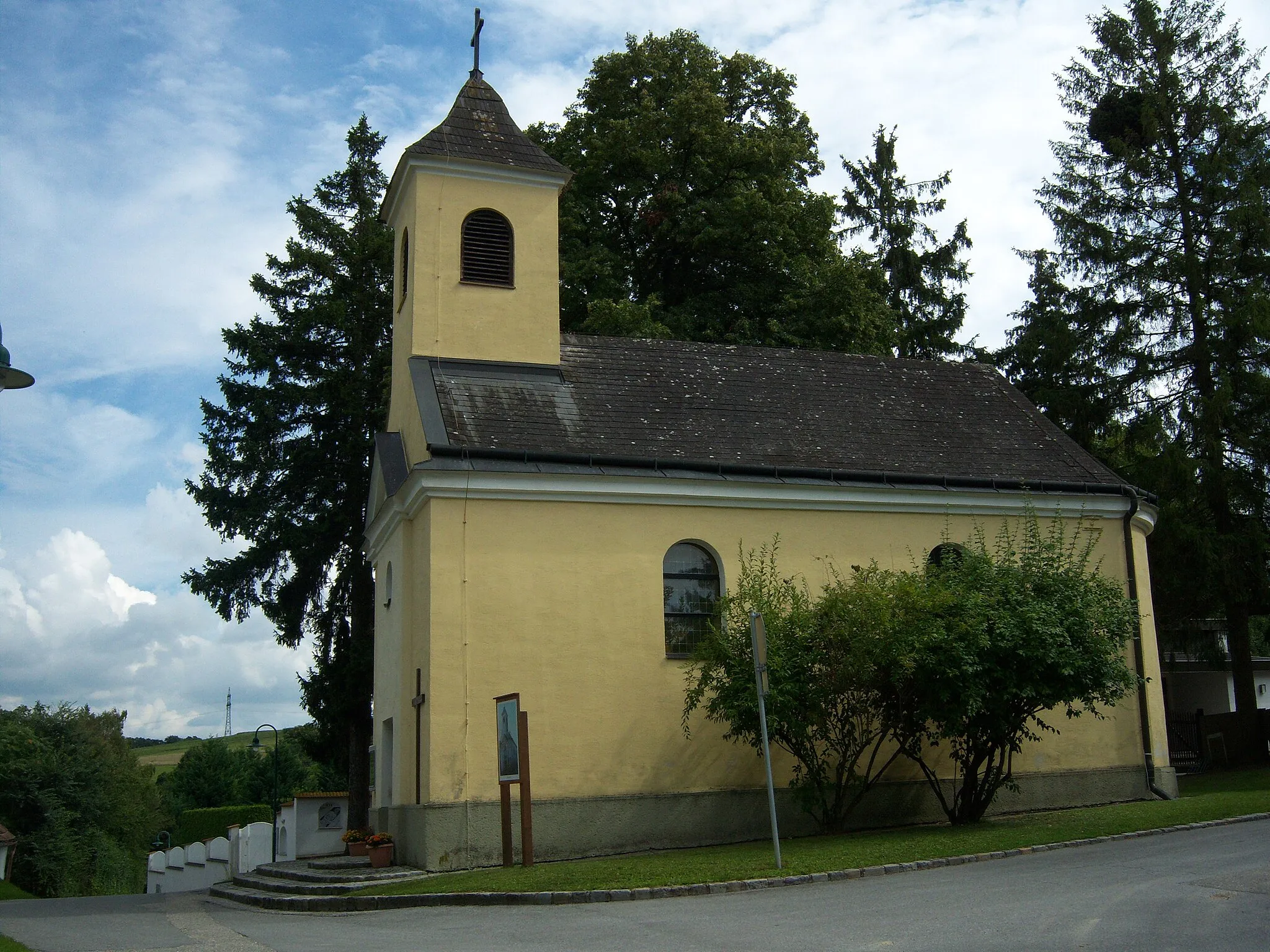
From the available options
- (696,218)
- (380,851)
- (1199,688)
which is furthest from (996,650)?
(1199,688)

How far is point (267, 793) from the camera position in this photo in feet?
258

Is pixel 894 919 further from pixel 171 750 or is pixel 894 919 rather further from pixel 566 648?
pixel 171 750

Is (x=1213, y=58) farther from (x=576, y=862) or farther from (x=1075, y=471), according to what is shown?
(x=576, y=862)

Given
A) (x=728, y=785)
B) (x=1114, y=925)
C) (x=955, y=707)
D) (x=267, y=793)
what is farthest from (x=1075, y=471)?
(x=267, y=793)

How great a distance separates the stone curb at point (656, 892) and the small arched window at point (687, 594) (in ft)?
20.1

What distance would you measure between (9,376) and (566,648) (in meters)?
10.2

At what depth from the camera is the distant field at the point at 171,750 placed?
4660 inches

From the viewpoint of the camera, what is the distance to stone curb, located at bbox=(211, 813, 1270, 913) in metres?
12.5

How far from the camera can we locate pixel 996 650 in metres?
16.6

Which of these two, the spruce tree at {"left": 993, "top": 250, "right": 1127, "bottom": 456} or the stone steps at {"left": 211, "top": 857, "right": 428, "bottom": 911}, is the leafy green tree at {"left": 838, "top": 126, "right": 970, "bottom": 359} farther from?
the stone steps at {"left": 211, "top": 857, "right": 428, "bottom": 911}

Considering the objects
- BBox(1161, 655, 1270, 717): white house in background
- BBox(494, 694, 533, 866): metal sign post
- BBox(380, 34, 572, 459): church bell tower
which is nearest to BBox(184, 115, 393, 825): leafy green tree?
BBox(380, 34, 572, 459): church bell tower

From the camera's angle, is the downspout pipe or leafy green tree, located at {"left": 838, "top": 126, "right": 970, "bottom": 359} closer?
the downspout pipe

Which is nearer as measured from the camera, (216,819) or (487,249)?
(487,249)

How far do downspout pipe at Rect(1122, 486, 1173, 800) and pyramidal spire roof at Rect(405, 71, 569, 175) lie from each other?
12.1 m
